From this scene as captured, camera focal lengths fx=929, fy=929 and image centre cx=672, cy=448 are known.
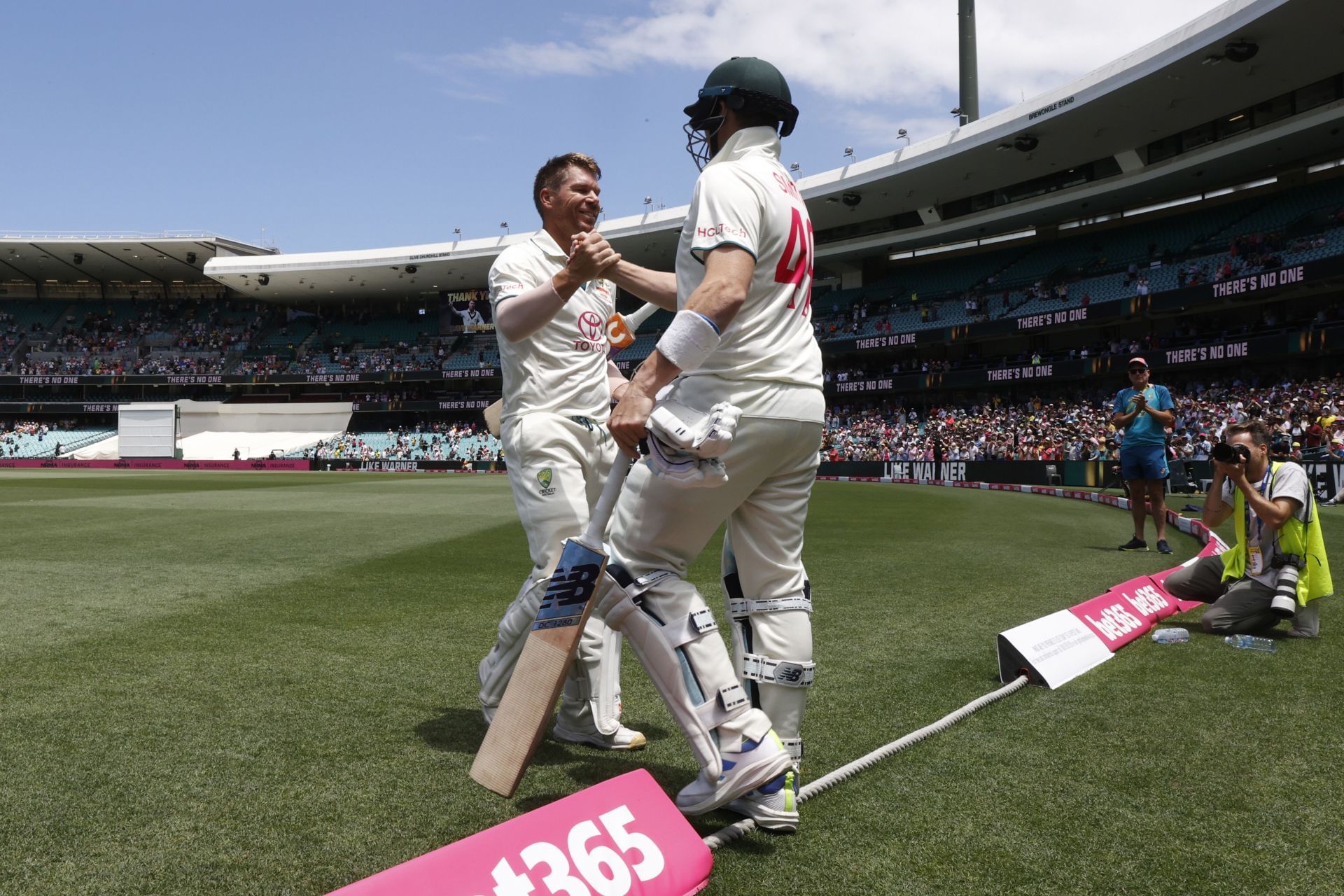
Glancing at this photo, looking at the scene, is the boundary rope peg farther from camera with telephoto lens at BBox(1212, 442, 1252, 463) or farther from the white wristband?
camera with telephoto lens at BBox(1212, 442, 1252, 463)

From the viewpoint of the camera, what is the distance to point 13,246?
58.5 metres

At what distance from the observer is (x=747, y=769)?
2.66 m

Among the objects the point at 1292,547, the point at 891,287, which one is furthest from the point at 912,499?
the point at 891,287

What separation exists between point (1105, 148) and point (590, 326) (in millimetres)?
37139

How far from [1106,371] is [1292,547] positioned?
109ft

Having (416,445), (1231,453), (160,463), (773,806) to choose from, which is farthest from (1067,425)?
(160,463)

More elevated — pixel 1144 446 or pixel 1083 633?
pixel 1144 446

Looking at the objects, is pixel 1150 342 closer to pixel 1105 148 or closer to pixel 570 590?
pixel 1105 148

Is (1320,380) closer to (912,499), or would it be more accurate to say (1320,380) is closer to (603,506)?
(912,499)

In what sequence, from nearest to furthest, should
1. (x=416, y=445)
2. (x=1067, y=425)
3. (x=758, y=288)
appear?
(x=758, y=288), (x=1067, y=425), (x=416, y=445)

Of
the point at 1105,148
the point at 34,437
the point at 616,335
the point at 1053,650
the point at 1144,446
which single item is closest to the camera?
the point at 616,335

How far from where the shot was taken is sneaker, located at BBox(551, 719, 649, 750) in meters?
3.60

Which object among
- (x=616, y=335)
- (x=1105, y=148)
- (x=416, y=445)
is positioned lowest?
(x=416, y=445)

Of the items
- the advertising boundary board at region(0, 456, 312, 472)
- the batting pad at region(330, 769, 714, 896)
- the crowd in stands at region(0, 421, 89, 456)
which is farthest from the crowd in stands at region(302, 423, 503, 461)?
the batting pad at region(330, 769, 714, 896)
